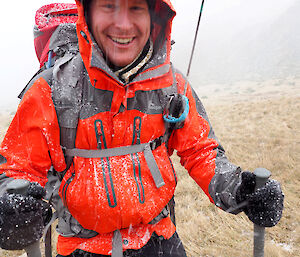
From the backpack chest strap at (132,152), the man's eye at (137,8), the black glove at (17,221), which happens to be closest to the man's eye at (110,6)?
the man's eye at (137,8)

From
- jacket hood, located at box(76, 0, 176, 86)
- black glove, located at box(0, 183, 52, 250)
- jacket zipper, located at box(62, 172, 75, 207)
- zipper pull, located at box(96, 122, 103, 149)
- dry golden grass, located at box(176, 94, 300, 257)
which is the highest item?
jacket hood, located at box(76, 0, 176, 86)

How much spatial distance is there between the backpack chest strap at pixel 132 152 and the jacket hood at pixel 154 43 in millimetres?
527

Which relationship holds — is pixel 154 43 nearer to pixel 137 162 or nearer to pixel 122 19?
pixel 122 19

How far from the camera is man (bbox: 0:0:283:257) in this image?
1.83m

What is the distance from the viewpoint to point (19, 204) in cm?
148

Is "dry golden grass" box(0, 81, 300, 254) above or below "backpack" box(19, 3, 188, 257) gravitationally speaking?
below

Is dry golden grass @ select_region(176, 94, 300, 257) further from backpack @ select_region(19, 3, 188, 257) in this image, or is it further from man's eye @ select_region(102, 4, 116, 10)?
man's eye @ select_region(102, 4, 116, 10)

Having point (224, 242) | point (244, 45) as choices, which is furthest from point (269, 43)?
point (224, 242)

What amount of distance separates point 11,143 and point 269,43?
11069 centimetres

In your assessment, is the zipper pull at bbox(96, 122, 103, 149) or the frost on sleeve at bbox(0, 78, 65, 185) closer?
the frost on sleeve at bbox(0, 78, 65, 185)

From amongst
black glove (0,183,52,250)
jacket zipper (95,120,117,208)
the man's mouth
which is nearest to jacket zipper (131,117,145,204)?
jacket zipper (95,120,117,208)

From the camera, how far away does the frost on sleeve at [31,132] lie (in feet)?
5.93

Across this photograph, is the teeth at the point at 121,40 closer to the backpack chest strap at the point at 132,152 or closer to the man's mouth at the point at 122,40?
the man's mouth at the point at 122,40

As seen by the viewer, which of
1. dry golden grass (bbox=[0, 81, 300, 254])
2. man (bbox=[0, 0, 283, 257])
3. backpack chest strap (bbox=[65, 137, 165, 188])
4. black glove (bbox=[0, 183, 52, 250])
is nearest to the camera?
black glove (bbox=[0, 183, 52, 250])
